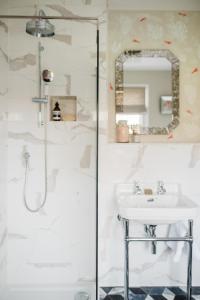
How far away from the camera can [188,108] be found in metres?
2.50

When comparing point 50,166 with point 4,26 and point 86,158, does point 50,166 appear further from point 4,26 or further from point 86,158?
point 4,26

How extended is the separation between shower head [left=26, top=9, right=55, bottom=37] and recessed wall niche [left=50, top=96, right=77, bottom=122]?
1.69ft

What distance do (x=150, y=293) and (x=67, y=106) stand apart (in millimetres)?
1765

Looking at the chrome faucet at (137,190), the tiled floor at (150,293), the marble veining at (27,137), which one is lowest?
the tiled floor at (150,293)

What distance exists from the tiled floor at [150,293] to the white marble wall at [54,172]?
A: 253 mm

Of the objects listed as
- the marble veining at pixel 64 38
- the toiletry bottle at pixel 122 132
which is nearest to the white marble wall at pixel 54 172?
the marble veining at pixel 64 38

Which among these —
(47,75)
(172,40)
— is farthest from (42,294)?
(172,40)

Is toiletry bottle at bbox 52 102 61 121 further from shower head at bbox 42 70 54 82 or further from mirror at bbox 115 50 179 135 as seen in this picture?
mirror at bbox 115 50 179 135

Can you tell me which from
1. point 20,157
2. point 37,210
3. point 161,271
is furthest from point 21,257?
point 161,271

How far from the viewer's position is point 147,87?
8.13ft

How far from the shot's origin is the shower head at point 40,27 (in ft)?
6.74

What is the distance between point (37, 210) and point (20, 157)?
1.55 ft

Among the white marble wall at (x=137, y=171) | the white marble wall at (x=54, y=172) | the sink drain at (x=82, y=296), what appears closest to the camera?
the sink drain at (x=82, y=296)

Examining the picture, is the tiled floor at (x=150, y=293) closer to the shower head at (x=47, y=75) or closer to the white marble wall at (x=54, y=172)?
the white marble wall at (x=54, y=172)
